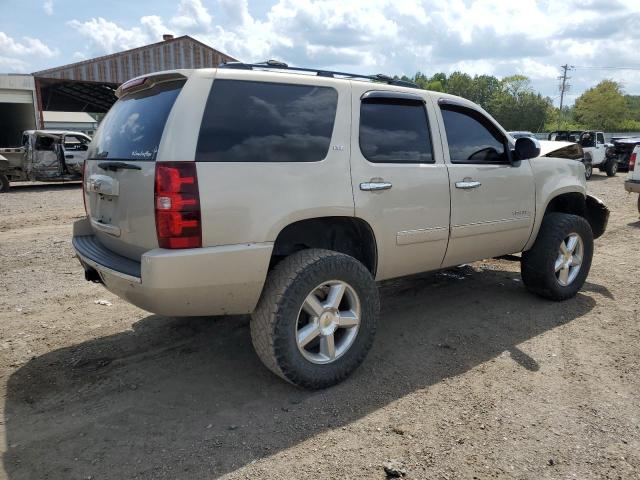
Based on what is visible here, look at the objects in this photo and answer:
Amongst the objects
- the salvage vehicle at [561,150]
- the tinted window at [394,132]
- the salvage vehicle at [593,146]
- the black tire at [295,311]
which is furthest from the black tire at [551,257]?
the salvage vehicle at [593,146]

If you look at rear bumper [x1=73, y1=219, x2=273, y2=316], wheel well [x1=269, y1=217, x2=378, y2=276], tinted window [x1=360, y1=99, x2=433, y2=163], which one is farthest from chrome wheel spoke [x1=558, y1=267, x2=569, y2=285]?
rear bumper [x1=73, y1=219, x2=273, y2=316]

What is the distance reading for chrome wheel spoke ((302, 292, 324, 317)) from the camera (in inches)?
124

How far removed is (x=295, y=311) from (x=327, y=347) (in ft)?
1.28

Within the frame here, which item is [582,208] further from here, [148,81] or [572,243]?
[148,81]

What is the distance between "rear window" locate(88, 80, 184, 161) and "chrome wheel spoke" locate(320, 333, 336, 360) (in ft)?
5.09

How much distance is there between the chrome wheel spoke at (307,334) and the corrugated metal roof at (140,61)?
78.2 ft

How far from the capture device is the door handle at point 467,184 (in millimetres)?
3980

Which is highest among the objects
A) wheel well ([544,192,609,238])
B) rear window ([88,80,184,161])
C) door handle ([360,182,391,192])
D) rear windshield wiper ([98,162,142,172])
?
rear window ([88,80,184,161])

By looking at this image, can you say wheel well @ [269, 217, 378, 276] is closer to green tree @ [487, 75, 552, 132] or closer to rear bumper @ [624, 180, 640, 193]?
rear bumper @ [624, 180, 640, 193]

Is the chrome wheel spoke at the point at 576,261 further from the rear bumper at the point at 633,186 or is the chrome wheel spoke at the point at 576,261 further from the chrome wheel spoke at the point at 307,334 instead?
the rear bumper at the point at 633,186

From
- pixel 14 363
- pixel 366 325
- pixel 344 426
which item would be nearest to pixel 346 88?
pixel 366 325

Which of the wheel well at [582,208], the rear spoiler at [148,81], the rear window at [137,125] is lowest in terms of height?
the wheel well at [582,208]

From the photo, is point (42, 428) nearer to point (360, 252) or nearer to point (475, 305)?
point (360, 252)

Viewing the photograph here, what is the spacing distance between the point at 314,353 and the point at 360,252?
2.81 ft
